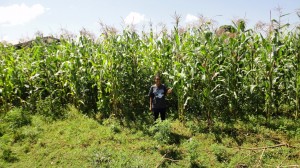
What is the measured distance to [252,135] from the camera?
6383 mm

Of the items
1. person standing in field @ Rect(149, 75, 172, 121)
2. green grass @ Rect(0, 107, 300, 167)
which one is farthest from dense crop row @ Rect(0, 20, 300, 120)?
green grass @ Rect(0, 107, 300, 167)

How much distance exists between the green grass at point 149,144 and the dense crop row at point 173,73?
0.50 metres

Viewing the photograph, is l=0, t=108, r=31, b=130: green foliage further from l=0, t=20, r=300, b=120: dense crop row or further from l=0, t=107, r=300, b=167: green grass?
l=0, t=20, r=300, b=120: dense crop row

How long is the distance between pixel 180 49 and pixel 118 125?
2433mm

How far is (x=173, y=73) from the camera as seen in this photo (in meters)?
7.14

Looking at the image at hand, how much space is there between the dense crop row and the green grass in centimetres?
50

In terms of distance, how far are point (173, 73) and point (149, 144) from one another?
1.84 metres

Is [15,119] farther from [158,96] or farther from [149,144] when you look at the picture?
[158,96]

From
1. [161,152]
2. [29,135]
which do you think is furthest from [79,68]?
[161,152]

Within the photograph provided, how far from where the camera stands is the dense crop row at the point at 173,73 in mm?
6551

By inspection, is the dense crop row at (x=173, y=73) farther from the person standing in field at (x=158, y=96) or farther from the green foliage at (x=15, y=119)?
the green foliage at (x=15, y=119)

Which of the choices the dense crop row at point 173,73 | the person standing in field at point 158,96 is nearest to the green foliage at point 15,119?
the dense crop row at point 173,73

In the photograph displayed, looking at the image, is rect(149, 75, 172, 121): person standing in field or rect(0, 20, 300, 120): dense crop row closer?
rect(0, 20, 300, 120): dense crop row

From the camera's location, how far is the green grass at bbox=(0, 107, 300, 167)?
564 centimetres
